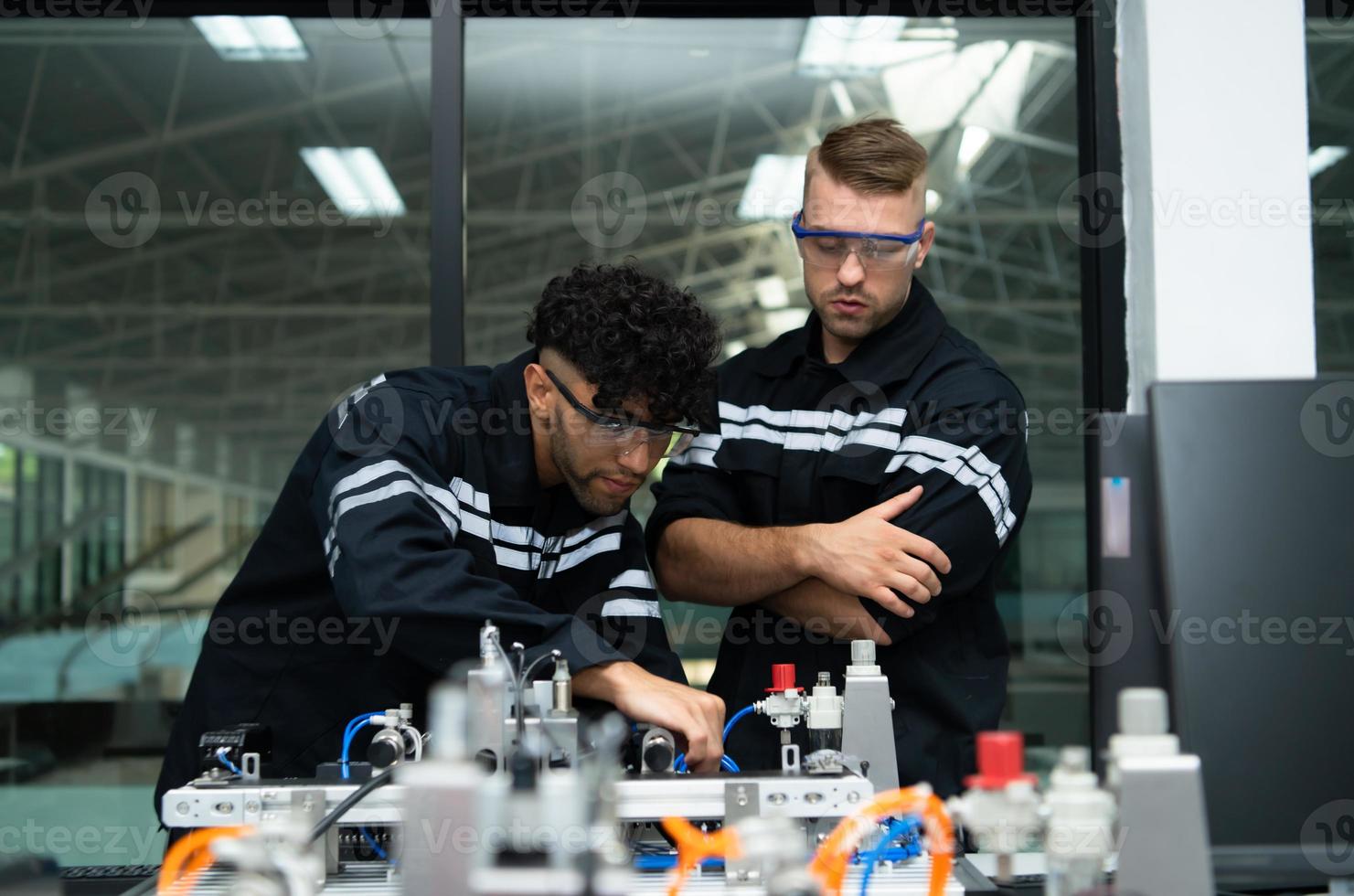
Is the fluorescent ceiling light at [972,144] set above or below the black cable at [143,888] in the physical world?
above

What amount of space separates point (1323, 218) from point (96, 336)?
12.0 meters

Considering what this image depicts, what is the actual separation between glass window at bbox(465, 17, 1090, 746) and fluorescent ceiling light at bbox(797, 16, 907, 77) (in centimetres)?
2

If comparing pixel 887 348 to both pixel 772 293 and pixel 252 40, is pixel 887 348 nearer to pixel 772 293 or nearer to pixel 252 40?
pixel 252 40

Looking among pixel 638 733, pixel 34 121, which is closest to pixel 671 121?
pixel 34 121

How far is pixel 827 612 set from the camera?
6.12ft

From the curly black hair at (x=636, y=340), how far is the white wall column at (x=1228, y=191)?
3.22ft

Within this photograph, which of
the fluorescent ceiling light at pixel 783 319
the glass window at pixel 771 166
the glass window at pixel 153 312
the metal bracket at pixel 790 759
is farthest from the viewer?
the fluorescent ceiling light at pixel 783 319

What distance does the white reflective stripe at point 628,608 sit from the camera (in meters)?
1.85

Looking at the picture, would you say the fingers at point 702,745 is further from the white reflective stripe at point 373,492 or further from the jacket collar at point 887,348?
the jacket collar at point 887,348

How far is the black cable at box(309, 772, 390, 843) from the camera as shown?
1.14 m

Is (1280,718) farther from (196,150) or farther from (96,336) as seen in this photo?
(96,336)

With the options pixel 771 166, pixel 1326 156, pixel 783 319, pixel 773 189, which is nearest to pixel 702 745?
pixel 1326 156

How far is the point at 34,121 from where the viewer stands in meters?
8.38

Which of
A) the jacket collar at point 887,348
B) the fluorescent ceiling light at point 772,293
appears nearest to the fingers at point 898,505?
the jacket collar at point 887,348
